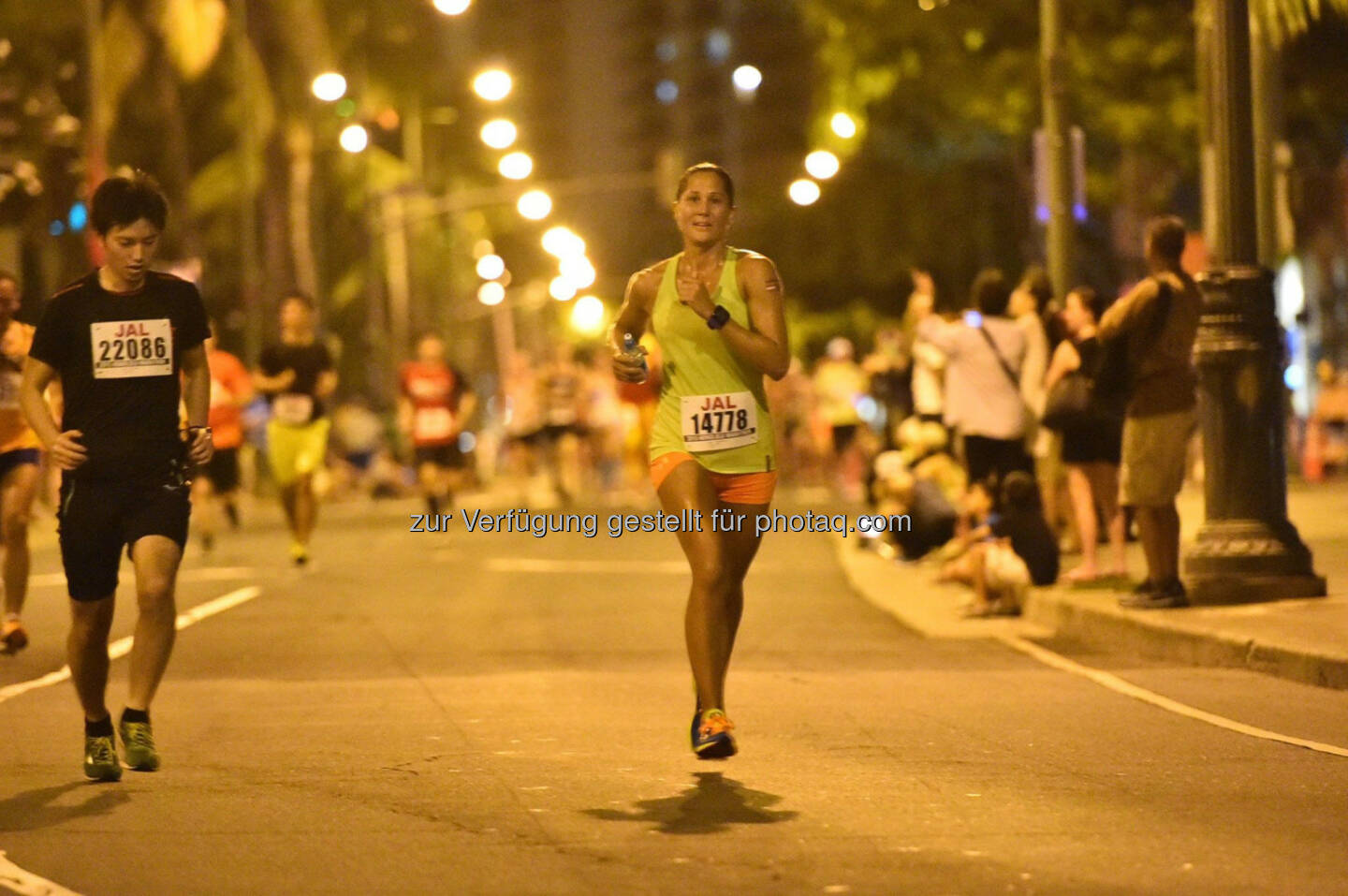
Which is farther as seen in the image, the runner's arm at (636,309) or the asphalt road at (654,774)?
the runner's arm at (636,309)

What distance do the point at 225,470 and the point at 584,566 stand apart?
5892 mm

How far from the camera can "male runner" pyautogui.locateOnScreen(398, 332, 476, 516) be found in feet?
77.7

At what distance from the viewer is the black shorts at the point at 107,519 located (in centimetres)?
819

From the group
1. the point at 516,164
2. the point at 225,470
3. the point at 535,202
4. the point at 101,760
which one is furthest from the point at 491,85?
the point at 101,760

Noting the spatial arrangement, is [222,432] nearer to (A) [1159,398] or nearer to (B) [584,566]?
(B) [584,566]

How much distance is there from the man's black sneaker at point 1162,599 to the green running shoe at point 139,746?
6.09 m

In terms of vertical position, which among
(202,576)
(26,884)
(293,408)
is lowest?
(26,884)

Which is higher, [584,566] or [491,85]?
[491,85]

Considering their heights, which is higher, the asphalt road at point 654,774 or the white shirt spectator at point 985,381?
the white shirt spectator at point 985,381

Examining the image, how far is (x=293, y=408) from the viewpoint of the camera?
58.7ft

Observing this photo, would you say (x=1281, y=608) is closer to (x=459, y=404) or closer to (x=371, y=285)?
(x=459, y=404)

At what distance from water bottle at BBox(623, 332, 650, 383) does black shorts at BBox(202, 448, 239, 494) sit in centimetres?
1461

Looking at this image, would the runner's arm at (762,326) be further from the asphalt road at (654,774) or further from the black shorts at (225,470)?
the black shorts at (225,470)

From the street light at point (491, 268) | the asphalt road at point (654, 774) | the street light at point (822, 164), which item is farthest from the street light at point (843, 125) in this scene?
the street light at point (491, 268)
